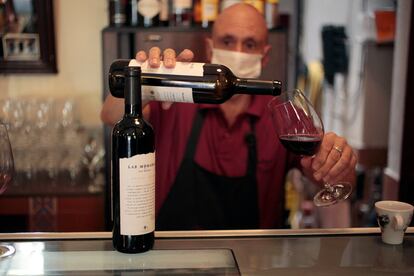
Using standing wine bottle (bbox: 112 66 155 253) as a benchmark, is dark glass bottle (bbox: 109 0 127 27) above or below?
above

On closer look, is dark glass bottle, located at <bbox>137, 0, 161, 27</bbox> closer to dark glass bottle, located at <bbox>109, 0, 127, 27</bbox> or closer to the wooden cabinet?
dark glass bottle, located at <bbox>109, 0, 127, 27</bbox>

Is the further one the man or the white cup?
the man

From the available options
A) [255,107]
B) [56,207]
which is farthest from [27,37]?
[255,107]

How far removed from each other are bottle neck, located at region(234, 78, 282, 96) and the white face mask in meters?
0.74

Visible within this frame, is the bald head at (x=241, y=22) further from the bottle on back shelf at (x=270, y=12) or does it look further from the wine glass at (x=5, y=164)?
the wine glass at (x=5, y=164)

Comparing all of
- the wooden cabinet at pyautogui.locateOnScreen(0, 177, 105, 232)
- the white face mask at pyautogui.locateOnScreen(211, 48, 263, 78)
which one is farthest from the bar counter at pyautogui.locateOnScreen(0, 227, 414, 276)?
the wooden cabinet at pyautogui.locateOnScreen(0, 177, 105, 232)

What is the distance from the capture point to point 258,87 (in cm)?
100

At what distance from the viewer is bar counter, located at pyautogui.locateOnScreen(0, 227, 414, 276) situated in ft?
3.01

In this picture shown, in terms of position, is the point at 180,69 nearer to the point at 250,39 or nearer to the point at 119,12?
the point at 250,39

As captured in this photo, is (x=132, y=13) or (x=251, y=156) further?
(x=132, y=13)

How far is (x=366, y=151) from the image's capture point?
12.0ft

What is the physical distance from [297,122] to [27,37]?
193 centimetres

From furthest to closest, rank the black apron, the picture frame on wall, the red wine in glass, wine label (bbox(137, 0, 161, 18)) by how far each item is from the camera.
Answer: the picture frame on wall, wine label (bbox(137, 0, 161, 18)), the black apron, the red wine in glass

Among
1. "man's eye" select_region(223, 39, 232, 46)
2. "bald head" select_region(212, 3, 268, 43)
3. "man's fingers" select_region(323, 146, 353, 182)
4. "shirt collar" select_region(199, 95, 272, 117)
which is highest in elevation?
"bald head" select_region(212, 3, 268, 43)
